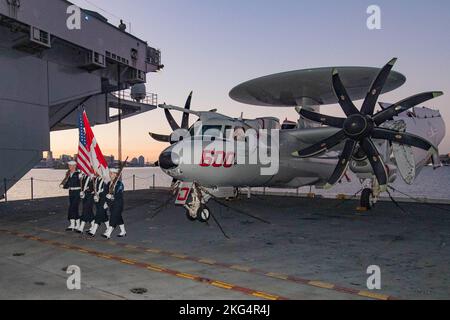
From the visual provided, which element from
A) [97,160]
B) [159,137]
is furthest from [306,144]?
[97,160]

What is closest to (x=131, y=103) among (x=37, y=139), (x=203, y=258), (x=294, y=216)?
(x=37, y=139)

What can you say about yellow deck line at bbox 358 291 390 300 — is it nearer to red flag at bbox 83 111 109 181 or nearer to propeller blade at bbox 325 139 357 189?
propeller blade at bbox 325 139 357 189

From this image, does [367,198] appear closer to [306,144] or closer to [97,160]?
[306,144]

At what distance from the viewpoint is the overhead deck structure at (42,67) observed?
25.0 metres

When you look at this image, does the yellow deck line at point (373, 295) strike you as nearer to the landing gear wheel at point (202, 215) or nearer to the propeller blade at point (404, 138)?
the landing gear wheel at point (202, 215)

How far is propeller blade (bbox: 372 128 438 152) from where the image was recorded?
1445 centimetres

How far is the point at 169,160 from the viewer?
13578 millimetres

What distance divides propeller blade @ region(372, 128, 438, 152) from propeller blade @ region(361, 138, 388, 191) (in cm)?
43

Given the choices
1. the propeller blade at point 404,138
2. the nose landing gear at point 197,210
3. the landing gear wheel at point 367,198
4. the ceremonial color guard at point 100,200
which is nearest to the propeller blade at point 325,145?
the propeller blade at point 404,138

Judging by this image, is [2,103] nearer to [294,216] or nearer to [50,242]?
[50,242]

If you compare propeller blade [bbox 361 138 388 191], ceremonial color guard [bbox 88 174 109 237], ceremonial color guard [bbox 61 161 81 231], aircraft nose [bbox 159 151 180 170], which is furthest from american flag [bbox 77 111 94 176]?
propeller blade [bbox 361 138 388 191]

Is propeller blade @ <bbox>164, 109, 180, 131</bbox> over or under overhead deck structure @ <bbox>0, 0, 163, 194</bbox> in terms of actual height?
under

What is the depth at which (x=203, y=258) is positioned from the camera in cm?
1001
